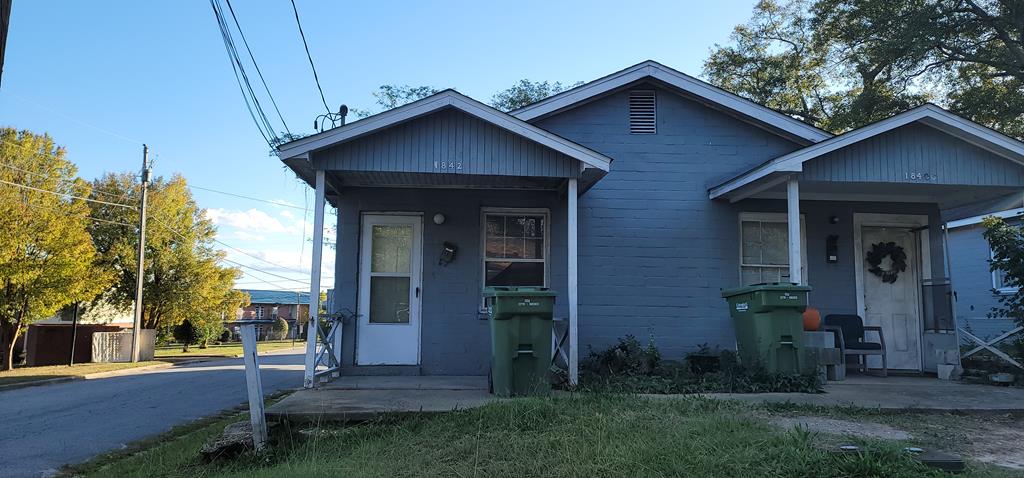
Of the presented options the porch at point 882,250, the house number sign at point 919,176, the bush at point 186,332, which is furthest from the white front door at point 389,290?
the bush at point 186,332

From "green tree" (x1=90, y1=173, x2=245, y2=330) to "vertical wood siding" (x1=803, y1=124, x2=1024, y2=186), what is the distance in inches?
972

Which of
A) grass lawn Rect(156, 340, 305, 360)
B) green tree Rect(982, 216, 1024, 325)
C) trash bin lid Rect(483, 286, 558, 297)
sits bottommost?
grass lawn Rect(156, 340, 305, 360)

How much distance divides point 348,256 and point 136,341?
16.2 metres

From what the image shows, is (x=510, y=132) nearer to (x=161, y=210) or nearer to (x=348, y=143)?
(x=348, y=143)

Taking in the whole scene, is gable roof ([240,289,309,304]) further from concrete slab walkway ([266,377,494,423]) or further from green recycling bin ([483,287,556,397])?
green recycling bin ([483,287,556,397])

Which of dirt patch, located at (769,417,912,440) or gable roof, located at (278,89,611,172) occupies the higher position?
gable roof, located at (278,89,611,172)

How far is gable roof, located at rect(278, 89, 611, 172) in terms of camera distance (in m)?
7.43

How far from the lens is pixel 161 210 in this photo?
85.2 feet

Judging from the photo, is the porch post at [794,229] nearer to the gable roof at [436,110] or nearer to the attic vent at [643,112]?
the attic vent at [643,112]

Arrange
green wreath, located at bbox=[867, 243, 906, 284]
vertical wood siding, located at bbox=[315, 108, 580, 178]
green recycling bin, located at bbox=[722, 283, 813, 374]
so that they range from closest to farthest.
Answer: green recycling bin, located at bbox=[722, 283, 813, 374]
vertical wood siding, located at bbox=[315, 108, 580, 178]
green wreath, located at bbox=[867, 243, 906, 284]

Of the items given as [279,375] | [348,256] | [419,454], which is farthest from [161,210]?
[419,454]

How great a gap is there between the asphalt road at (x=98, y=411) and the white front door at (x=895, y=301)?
9.64 m

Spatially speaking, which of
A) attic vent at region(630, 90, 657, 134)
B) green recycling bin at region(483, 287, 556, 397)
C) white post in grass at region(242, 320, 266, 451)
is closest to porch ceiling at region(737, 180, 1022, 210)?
attic vent at region(630, 90, 657, 134)

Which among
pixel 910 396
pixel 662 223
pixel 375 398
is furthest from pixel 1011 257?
pixel 375 398
